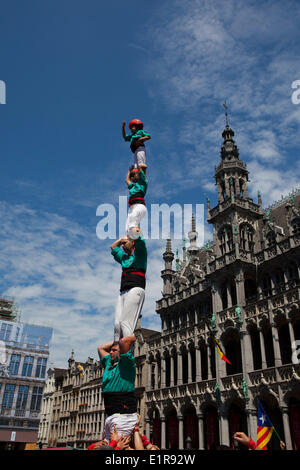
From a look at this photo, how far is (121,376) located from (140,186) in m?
5.55

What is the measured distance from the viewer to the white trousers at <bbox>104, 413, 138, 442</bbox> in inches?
319

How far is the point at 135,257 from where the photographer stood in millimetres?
10406

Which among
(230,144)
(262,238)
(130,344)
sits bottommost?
(130,344)

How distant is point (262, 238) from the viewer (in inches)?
1329

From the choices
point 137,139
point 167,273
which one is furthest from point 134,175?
point 167,273

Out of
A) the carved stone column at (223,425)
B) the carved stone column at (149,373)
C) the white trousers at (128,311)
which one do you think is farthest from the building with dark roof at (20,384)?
the white trousers at (128,311)

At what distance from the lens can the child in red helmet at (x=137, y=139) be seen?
12.2m

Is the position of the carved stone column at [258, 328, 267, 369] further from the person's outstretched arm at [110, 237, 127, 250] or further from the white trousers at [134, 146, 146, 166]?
the person's outstretched arm at [110, 237, 127, 250]

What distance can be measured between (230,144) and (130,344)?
108 feet

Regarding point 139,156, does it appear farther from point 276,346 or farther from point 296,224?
point 296,224

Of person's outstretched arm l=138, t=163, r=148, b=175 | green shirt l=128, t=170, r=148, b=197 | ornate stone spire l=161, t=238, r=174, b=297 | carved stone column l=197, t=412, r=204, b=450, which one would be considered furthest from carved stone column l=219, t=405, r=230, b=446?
person's outstretched arm l=138, t=163, r=148, b=175

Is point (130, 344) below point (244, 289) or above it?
below
